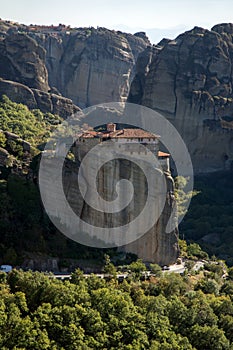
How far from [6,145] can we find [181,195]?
21603 millimetres

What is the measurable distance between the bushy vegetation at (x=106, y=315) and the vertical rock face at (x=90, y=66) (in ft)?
176

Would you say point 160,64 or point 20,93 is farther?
point 160,64

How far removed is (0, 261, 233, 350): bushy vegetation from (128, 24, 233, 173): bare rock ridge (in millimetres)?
36435

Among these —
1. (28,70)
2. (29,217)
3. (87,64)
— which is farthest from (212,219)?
(87,64)

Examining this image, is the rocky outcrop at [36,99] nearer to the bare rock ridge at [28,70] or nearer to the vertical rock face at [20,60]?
the bare rock ridge at [28,70]

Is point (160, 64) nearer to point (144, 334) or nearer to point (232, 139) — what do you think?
point (232, 139)

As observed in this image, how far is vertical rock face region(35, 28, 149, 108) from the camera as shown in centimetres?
8538

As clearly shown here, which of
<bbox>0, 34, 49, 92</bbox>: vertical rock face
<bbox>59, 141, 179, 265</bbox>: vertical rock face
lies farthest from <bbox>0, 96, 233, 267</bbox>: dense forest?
<bbox>0, 34, 49, 92</bbox>: vertical rock face

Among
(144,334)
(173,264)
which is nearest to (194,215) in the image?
(173,264)

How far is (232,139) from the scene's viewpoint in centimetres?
6975

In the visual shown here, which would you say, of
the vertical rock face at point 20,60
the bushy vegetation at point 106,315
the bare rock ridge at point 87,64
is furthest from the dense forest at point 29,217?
the bare rock ridge at point 87,64

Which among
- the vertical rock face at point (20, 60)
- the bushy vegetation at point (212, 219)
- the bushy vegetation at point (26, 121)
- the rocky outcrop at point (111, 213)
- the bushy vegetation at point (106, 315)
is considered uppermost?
the vertical rock face at point (20, 60)

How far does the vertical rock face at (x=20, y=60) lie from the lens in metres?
62.2

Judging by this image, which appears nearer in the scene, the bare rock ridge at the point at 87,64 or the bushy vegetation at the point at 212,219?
the bushy vegetation at the point at 212,219
